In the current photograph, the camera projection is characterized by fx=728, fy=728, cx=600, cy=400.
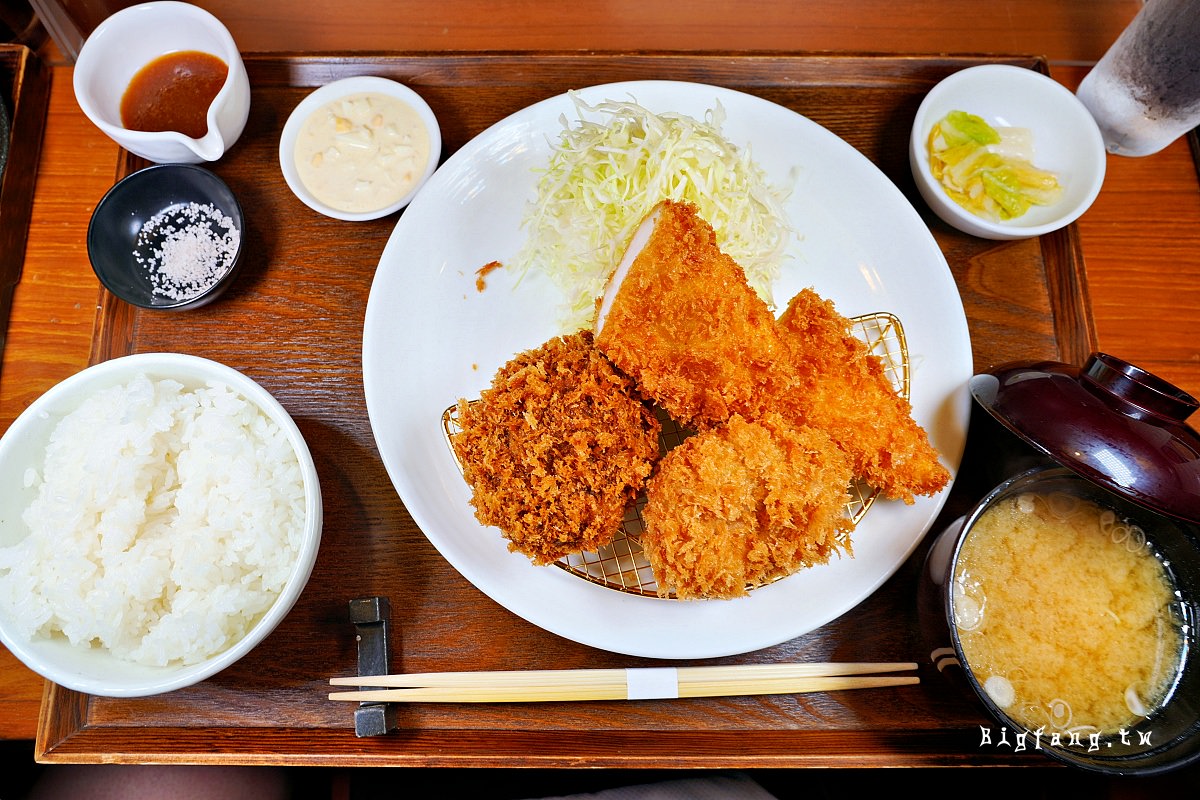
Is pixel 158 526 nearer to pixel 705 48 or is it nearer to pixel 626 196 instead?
pixel 626 196

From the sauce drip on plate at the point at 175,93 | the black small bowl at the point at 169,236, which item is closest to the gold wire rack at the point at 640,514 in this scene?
the black small bowl at the point at 169,236

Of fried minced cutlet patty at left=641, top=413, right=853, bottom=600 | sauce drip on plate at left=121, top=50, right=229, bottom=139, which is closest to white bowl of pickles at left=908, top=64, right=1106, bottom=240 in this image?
fried minced cutlet patty at left=641, top=413, right=853, bottom=600

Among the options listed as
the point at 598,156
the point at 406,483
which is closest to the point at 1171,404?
the point at 598,156

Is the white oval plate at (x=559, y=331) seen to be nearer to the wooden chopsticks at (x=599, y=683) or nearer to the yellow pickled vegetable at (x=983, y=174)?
the wooden chopsticks at (x=599, y=683)

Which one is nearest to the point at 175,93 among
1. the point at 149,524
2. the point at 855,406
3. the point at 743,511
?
the point at 149,524

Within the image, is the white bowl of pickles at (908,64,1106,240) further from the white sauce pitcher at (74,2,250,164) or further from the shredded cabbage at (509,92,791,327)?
the white sauce pitcher at (74,2,250,164)
